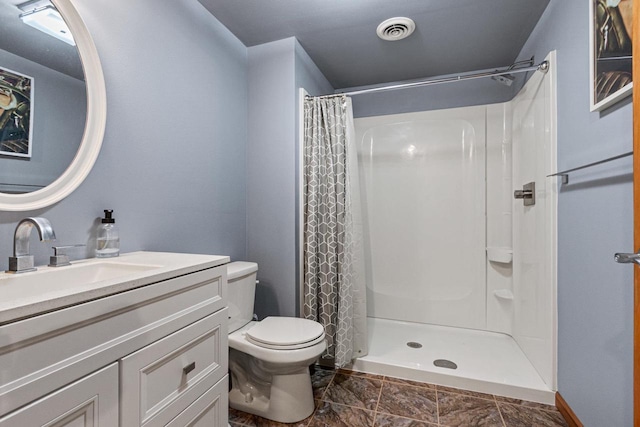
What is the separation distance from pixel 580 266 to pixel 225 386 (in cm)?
168

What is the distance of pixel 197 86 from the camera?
1.70 meters

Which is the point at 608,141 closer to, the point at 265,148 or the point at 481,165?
the point at 481,165

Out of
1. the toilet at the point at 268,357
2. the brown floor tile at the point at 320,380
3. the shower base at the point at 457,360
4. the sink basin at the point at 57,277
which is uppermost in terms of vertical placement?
the sink basin at the point at 57,277

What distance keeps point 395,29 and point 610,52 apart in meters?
1.19

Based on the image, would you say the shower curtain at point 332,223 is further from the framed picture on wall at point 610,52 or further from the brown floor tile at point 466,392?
the framed picture on wall at point 610,52

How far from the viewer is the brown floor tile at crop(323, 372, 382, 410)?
170cm

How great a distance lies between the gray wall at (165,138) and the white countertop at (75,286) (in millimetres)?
138

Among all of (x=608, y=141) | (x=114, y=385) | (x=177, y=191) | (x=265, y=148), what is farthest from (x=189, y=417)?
(x=608, y=141)

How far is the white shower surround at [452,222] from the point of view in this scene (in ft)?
6.85

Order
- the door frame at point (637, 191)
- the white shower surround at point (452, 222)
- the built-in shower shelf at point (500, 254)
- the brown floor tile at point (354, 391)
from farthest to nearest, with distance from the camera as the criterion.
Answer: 1. the built-in shower shelf at point (500, 254)
2. the white shower surround at point (452, 222)
3. the brown floor tile at point (354, 391)
4. the door frame at point (637, 191)

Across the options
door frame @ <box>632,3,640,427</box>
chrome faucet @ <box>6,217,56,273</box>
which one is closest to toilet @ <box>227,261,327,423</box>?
chrome faucet @ <box>6,217,56,273</box>

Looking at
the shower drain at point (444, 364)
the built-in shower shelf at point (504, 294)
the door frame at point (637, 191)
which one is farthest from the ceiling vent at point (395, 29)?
the shower drain at point (444, 364)

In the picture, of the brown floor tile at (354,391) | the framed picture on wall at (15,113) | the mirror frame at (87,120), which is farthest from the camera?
the brown floor tile at (354,391)

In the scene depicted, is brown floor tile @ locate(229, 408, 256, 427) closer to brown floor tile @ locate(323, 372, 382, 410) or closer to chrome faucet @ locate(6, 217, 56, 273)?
brown floor tile @ locate(323, 372, 382, 410)
